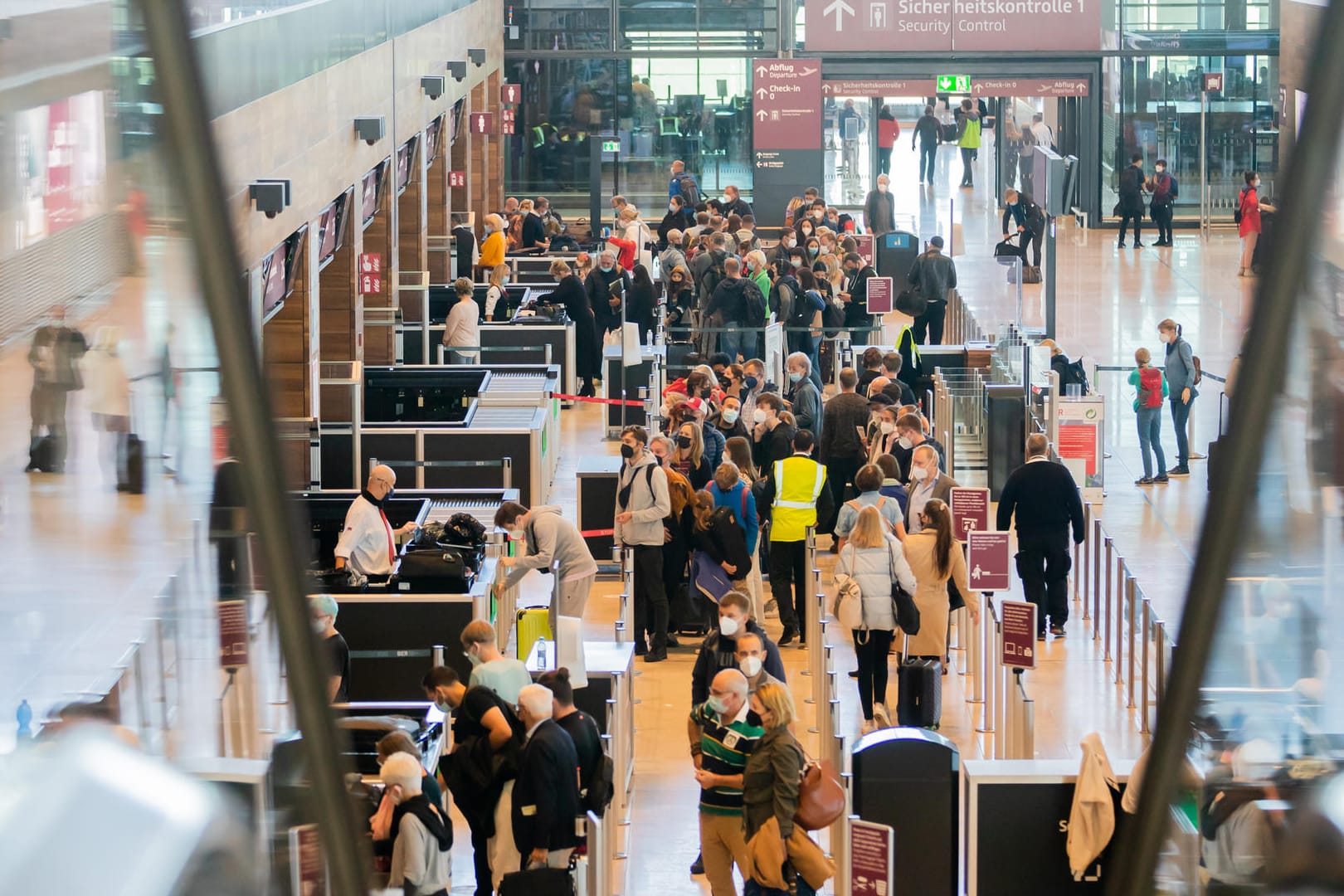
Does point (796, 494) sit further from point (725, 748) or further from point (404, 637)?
point (725, 748)

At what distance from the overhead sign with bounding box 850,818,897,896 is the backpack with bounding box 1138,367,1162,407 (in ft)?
28.4

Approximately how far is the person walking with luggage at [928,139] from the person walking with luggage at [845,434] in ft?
81.0

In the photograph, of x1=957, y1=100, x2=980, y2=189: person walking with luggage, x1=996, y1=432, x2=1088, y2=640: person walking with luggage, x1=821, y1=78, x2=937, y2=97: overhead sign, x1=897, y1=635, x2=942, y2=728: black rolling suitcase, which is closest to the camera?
x1=897, y1=635, x2=942, y2=728: black rolling suitcase

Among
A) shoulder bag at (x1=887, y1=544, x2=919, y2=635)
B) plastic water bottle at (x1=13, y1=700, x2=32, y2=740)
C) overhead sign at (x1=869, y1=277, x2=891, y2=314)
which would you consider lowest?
shoulder bag at (x1=887, y1=544, x2=919, y2=635)

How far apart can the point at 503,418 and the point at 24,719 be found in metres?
13.2

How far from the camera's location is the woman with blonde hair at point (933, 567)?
981 centimetres

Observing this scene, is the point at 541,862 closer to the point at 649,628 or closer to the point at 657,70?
the point at 649,628

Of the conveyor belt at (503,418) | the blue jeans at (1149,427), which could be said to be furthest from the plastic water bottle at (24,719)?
the conveyor belt at (503,418)

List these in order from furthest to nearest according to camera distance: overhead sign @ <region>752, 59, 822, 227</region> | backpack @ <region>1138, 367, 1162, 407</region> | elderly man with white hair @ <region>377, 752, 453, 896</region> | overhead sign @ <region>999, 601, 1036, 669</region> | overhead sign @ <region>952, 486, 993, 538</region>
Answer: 1. overhead sign @ <region>752, 59, 822, 227</region>
2. backpack @ <region>1138, 367, 1162, 407</region>
3. overhead sign @ <region>952, 486, 993, 538</region>
4. overhead sign @ <region>999, 601, 1036, 669</region>
5. elderly man with white hair @ <region>377, 752, 453, 896</region>

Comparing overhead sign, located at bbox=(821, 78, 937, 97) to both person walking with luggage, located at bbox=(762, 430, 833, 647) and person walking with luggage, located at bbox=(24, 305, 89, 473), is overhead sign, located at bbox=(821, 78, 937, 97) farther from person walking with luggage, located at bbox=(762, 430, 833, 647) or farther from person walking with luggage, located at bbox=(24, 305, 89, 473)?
person walking with luggage, located at bbox=(24, 305, 89, 473)

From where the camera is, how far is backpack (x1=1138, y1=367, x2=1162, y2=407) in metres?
14.4

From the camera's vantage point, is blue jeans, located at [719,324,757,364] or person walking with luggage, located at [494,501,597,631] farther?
blue jeans, located at [719,324,757,364]

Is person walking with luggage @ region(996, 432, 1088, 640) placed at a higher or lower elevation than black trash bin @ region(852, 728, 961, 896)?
higher

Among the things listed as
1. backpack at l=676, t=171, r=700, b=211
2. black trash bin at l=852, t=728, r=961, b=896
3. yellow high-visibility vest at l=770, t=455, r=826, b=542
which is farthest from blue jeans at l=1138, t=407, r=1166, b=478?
backpack at l=676, t=171, r=700, b=211
